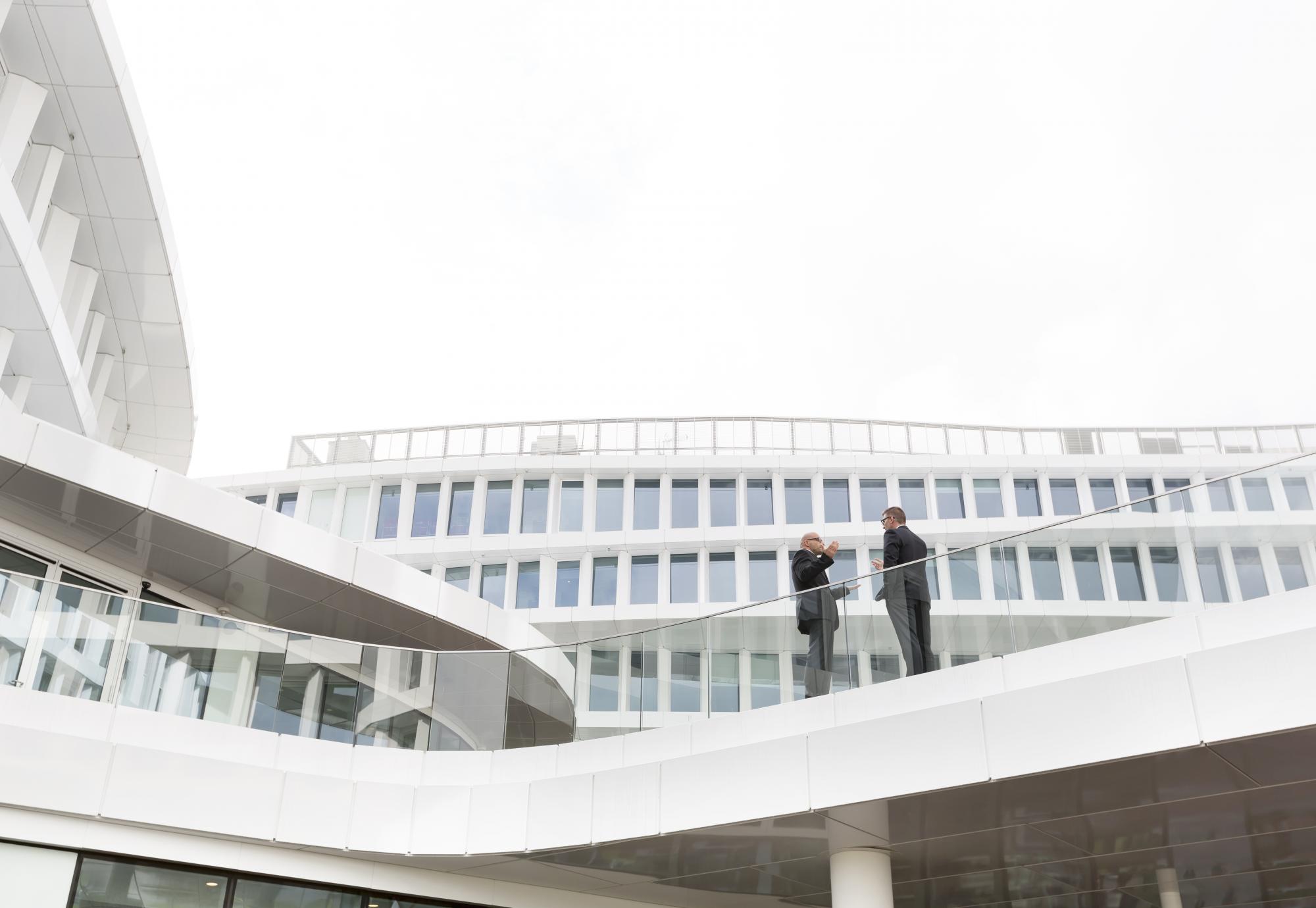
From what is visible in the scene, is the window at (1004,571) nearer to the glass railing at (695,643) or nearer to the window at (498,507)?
the glass railing at (695,643)

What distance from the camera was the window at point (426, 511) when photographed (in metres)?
36.3

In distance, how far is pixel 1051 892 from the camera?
492 inches

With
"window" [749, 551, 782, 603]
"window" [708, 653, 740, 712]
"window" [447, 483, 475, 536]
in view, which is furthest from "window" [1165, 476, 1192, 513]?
"window" [447, 483, 475, 536]

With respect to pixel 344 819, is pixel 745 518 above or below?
above

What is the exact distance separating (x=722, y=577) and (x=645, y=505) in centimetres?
344

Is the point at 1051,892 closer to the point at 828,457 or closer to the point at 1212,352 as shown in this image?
the point at 828,457

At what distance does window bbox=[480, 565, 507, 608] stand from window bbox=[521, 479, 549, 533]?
1473mm

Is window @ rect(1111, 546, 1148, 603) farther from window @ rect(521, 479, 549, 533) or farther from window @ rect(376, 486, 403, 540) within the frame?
window @ rect(376, 486, 403, 540)

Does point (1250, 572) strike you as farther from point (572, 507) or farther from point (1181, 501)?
point (572, 507)

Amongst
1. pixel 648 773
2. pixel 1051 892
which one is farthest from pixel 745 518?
pixel 648 773

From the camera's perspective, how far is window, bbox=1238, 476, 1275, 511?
8.34 metres

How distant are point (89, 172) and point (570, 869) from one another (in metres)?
14.3

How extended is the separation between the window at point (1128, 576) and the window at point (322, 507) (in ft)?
105

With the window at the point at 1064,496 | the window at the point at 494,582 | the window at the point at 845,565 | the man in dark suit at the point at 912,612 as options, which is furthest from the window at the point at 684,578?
the man in dark suit at the point at 912,612
